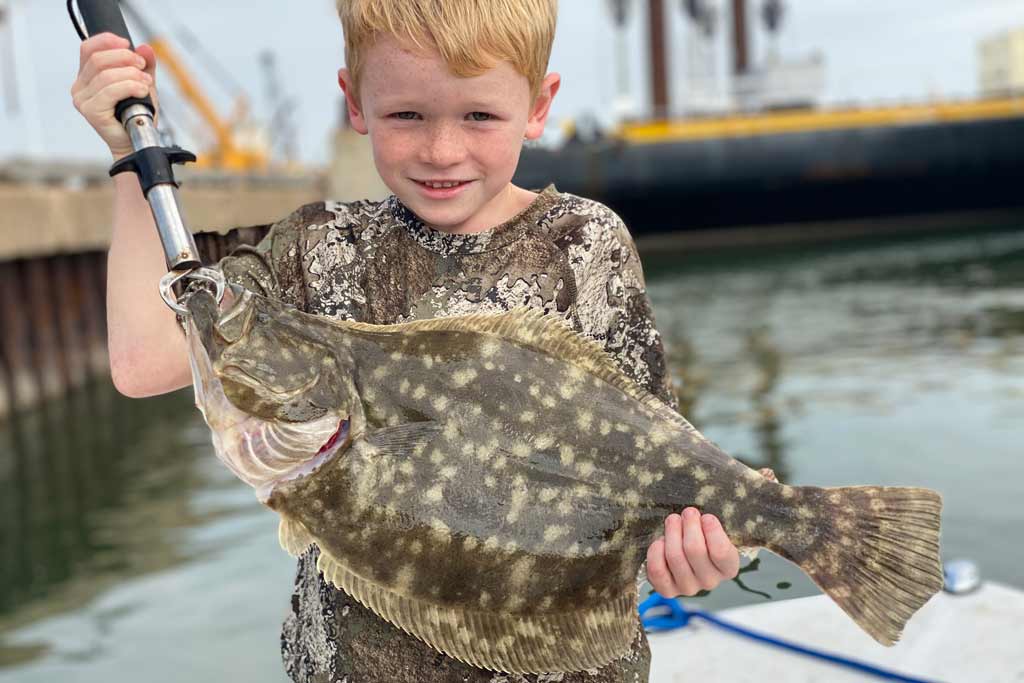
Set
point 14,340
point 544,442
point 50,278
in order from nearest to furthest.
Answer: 1. point 544,442
2. point 14,340
3. point 50,278

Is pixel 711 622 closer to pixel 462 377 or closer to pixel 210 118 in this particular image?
pixel 462 377

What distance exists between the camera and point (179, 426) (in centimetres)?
1198

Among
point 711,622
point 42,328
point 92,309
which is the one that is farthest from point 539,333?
point 92,309

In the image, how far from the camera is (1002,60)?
51.2 m

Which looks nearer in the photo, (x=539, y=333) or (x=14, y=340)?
(x=539, y=333)

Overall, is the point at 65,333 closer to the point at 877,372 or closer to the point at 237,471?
the point at 877,372

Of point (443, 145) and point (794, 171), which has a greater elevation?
point (443, 145)

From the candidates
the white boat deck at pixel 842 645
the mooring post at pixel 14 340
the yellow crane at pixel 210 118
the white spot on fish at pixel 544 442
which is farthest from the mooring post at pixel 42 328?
the yellow crane at pixel 210 118

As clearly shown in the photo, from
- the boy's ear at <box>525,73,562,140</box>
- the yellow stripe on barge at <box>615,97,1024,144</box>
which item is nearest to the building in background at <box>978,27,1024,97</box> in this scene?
the yellow stripe on barge at <box>615,97,1024,144</box>

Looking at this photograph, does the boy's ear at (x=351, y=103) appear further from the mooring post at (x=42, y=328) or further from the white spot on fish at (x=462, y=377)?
the mooring post at (x=42, y=328)

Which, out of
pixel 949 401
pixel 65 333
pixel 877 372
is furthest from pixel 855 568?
pixel 65 333

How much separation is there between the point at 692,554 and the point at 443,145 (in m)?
0.83

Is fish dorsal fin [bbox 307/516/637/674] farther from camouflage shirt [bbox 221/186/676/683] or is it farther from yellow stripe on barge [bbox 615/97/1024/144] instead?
yellow stripe on barge [bbox 615/97/1024/144]

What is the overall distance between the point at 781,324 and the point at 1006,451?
27.4 feet
